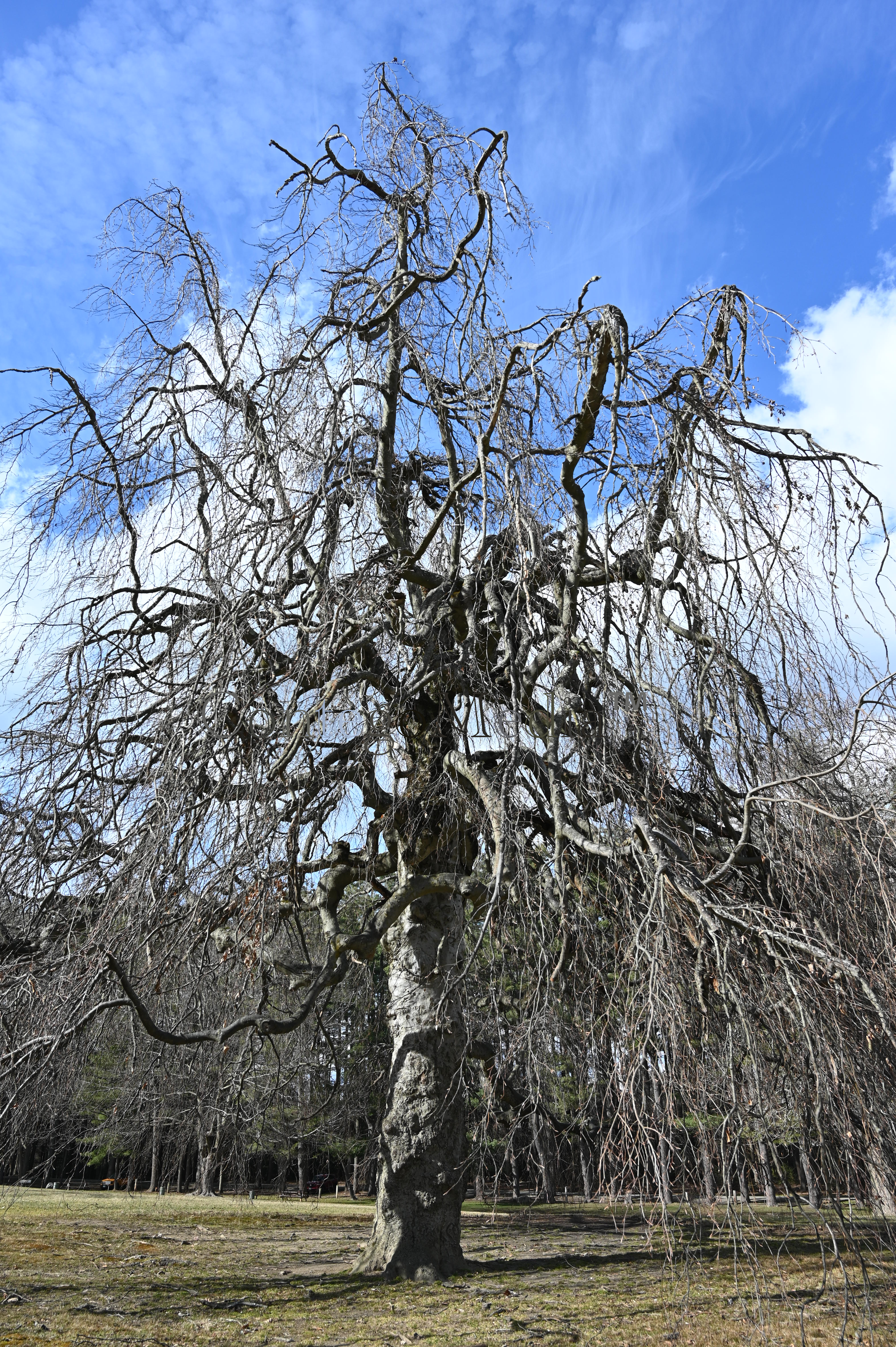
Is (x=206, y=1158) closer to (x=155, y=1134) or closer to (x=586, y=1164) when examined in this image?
(x=155, y=1134)

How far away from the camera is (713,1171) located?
345cm

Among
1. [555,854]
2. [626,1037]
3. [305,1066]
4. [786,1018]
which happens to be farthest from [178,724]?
[305,1066]

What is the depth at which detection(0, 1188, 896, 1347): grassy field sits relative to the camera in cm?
455

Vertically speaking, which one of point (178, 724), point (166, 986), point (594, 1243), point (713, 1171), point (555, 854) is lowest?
point (594, 1243)

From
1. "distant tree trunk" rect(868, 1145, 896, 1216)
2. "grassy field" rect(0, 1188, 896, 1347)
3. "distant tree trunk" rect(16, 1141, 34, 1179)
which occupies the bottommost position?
"grassy field" rect(0, 1188, 896, 1347)

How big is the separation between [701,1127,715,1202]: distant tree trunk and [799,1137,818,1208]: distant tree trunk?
0.96 ft

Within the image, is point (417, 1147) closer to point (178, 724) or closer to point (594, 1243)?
point (178, 724)

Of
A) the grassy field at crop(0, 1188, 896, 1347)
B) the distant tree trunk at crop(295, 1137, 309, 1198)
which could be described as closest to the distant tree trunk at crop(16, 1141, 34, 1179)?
the grassy field at crop(0, 1188, 896, 1347)

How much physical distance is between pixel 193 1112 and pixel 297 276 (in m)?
5.60

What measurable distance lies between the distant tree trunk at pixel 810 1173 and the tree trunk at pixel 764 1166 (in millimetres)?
111

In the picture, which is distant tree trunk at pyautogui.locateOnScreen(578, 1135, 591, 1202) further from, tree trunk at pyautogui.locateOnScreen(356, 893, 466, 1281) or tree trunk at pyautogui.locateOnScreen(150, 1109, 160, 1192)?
tree trunk at pyautogui.locateOnScreen(150, 1109, 160, 1192)

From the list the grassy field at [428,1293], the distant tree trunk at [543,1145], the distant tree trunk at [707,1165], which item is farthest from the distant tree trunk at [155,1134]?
the distant tree trunk at [707,1165]

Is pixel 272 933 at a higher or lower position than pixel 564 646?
lower

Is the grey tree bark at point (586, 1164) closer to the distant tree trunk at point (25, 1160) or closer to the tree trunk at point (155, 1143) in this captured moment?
the tree trunk at point (155, 1143)
